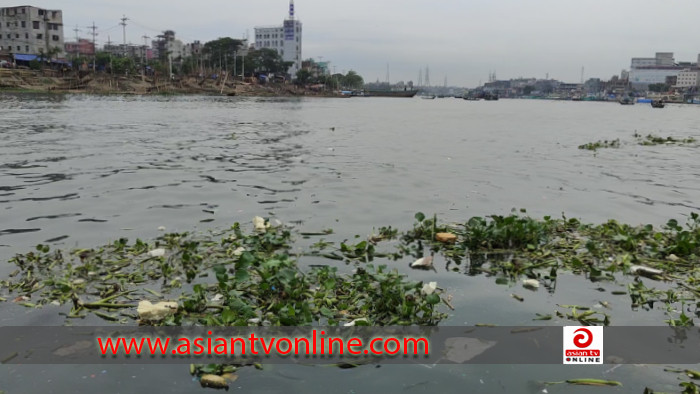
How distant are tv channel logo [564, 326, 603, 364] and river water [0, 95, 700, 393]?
0.21 metres

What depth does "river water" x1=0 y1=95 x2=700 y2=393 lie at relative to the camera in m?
4.03

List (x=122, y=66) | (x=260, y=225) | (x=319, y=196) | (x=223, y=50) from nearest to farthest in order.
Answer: (x=260, y=225) → (x=319, y=196) → (x=122, y=66) → (x=223, y=50)

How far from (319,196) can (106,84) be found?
370 feet

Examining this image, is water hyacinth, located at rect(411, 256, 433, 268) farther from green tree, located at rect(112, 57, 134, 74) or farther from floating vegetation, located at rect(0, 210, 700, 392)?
green tree, located at rect(112, 57, 134, 74)

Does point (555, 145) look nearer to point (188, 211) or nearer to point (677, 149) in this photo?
point (677, 149)

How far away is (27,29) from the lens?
399 ft

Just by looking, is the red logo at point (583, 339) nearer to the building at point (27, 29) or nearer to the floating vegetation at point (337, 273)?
the floating vegetation at point (337, 273)

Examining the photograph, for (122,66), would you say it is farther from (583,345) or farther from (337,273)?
(583,345)

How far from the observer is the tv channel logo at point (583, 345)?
4398mm

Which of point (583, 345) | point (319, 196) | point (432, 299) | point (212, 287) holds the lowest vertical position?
point (583, 345)

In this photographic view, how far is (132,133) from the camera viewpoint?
24.6m

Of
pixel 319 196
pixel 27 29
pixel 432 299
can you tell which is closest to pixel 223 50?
pixel 27 29

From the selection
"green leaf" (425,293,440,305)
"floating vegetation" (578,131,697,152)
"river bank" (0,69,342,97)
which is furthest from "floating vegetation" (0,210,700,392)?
"river bank" (0,69,342,97)

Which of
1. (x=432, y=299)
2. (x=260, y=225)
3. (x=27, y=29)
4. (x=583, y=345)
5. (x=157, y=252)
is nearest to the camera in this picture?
(x=583, y=345)
